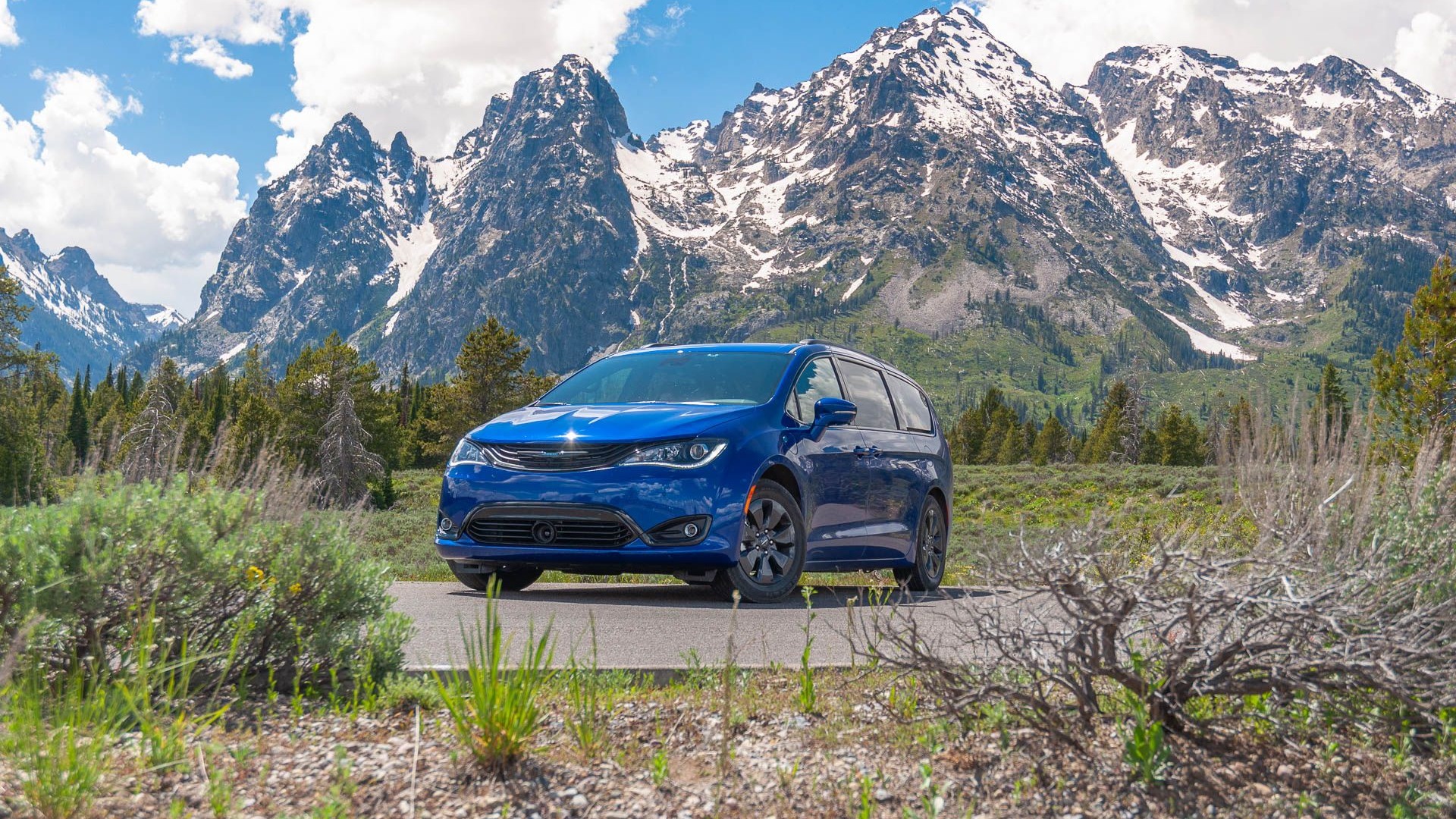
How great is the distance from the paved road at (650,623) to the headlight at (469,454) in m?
0.96

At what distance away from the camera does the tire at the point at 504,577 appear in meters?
8.16

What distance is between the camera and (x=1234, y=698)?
363 cm

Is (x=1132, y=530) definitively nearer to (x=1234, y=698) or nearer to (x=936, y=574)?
(x=1234, y=698)

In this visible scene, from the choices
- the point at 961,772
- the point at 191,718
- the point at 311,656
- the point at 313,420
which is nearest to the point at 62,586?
the point at 191,718

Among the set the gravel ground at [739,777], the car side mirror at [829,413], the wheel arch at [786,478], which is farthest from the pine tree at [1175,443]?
the gravel ground at [739,777]

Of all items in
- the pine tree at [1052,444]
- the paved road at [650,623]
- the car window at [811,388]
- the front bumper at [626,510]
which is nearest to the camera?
the paved road at [650,623]

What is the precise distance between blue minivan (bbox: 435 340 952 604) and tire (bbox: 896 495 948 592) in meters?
0.47

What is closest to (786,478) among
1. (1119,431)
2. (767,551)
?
(767,551)

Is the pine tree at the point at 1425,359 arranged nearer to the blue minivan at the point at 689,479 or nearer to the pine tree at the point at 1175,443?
the blue minivan at the point at 689,479

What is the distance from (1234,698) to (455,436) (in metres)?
57.7

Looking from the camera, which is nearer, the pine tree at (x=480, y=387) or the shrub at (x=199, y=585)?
the shrub at (x=199, y=585)

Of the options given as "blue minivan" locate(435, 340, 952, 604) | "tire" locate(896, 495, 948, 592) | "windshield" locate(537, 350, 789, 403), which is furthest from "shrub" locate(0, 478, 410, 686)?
"tire" locate(896, 495, 948, 592)

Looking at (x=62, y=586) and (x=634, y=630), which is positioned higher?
(x=62, y=586)

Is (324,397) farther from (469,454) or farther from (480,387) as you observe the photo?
(469,454)
